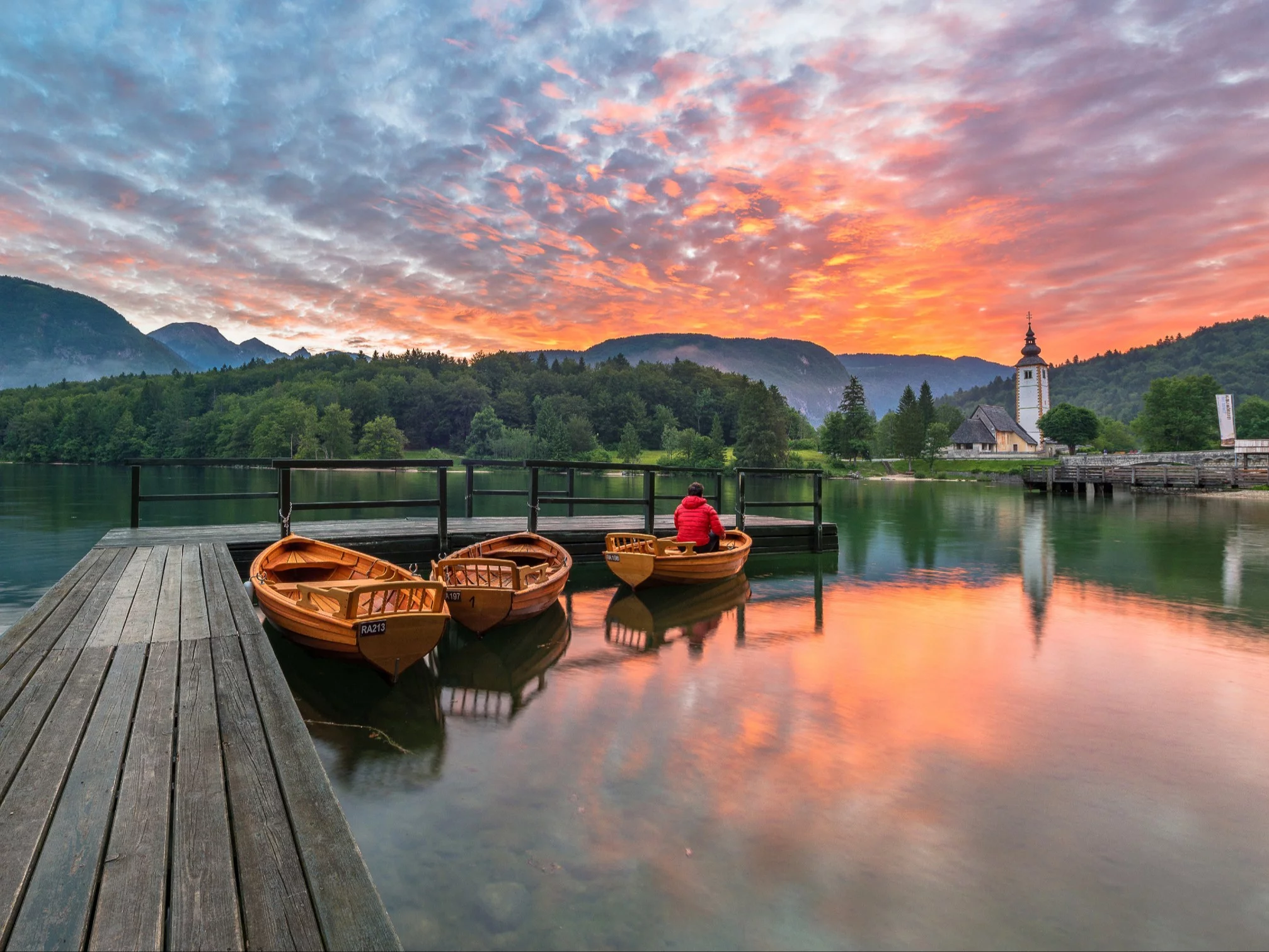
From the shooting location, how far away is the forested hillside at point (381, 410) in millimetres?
104562

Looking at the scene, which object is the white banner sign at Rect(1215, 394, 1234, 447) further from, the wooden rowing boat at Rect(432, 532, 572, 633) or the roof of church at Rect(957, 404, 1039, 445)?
the wooden rowing boat at Rect(432, 532, 572, 633)

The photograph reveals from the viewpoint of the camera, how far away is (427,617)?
22.4 ft

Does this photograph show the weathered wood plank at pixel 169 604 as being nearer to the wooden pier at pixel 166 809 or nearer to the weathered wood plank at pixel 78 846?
the wooden pier at pixel 166 809

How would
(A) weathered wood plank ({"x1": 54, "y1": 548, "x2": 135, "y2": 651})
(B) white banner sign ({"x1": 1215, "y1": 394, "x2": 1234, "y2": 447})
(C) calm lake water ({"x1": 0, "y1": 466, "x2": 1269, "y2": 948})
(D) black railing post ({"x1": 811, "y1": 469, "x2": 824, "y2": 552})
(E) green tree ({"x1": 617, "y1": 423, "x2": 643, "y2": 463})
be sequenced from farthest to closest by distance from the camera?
(E) green tree ({"x1": 617, "y1": 423, "x2": 643, "y2": 463})
(B) white banner sign ({"x1": 1215, "y1": 394, "x2": 1234, "y2": 447})
(D) black railing post ({"x1": 811, "y1": 469, "x2": 824, "y2": 552})
(A) weathered wood plank ({"x1": 54, "y1": 548, "x2": 135, "y2": 651})
(C) calm lake water ({"x1": 0, "y1": 466, "x2": 1269, "y2": 948})

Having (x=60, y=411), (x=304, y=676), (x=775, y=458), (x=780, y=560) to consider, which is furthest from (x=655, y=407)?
(x=304, y=676)

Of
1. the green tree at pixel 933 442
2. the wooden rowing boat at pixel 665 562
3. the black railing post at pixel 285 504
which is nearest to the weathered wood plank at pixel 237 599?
the black railing post at pixel 285 504

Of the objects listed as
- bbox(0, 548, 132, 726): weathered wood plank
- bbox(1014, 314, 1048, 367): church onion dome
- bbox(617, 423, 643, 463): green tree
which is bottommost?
bbox(0, 548, 132, 726): weathered wood plank

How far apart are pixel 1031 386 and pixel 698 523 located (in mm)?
123103

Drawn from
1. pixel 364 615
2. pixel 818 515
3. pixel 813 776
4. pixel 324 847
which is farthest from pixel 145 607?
pixel 818 515

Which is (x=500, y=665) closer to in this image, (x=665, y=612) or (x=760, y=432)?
(x=665, y=612)

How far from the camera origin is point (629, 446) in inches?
4316

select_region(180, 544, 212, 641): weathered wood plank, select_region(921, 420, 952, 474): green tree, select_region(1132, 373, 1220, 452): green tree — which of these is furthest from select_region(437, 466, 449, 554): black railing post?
select_region(1132, 373, 1220, 452): green tree

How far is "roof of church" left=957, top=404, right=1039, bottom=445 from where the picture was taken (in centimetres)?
10956

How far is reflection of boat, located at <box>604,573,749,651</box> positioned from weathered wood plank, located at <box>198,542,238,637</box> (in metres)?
4.97
